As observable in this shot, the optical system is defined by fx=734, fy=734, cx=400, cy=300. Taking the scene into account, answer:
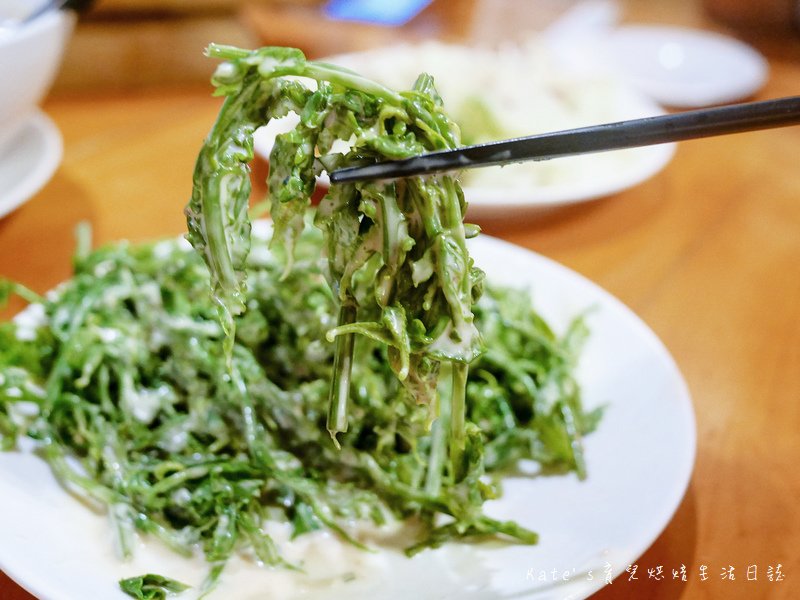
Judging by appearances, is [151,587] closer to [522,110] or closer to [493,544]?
[493,544]

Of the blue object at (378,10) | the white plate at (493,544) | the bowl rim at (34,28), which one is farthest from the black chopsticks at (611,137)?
the blue object at (378,10)

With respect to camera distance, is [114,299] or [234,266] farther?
[114,299]

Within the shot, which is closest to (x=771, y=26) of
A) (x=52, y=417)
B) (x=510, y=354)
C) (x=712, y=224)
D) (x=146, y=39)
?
(x=712, y=224)

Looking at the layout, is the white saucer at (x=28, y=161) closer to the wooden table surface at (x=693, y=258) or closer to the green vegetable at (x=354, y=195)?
the wooden table surface at (x=693, y=258)

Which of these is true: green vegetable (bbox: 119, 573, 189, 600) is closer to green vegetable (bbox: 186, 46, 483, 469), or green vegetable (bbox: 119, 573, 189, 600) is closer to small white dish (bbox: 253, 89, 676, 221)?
green vegetable (bbox: 186, 46, 483, 469)

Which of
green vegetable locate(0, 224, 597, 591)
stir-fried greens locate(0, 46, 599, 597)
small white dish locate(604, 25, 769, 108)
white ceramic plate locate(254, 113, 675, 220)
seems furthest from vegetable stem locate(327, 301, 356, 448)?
small white dish locate(604, 25, 769, 108)

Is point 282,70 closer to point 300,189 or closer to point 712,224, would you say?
point 300,189
